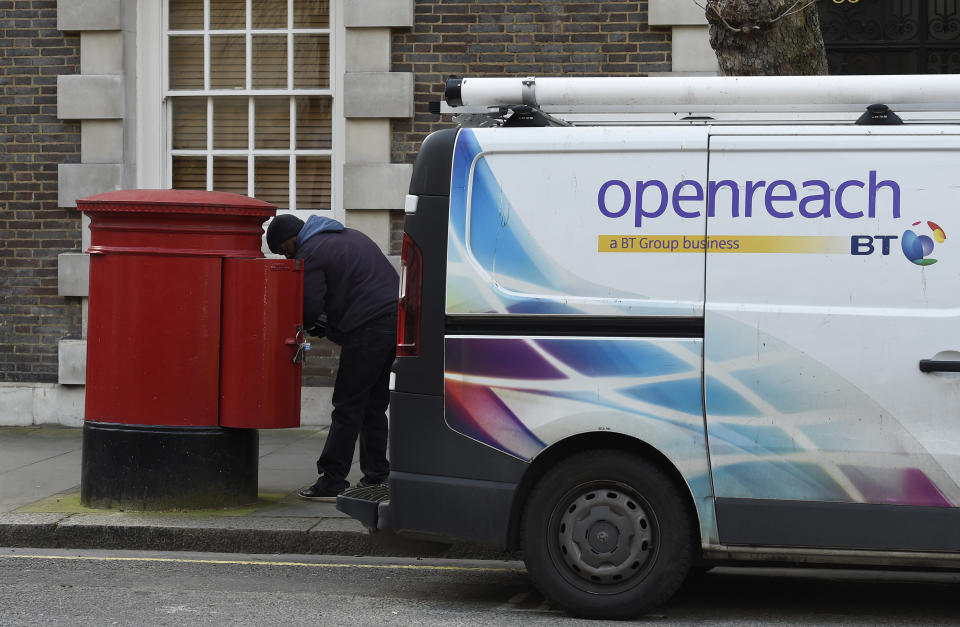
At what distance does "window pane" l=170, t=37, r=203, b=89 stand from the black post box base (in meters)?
4.65

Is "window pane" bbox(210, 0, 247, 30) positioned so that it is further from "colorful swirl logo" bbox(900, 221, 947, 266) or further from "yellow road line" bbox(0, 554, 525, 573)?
"colorful swirl logo" bbox(900, 221, 947, 266)

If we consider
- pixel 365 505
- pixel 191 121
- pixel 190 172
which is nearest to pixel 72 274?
pixel 190 172

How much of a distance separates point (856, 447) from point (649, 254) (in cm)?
109

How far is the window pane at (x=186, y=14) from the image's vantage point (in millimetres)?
10953

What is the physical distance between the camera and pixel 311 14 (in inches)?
424

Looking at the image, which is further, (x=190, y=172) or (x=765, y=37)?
(x=190, y=172)

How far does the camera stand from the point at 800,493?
5082mm

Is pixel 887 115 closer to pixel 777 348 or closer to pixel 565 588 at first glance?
pixel 777 348

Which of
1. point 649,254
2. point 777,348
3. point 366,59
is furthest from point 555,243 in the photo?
point 366,59

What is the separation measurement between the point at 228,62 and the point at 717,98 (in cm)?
658

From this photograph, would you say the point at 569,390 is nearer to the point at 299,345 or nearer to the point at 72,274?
the point at 299,345

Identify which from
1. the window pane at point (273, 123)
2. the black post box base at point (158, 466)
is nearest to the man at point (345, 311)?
the black post box base at point (158, 466)

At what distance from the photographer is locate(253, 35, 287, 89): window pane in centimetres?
1084

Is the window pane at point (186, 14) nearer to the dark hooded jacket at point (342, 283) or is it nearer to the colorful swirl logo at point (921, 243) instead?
the dark hooded jacket at point (342, 283)
